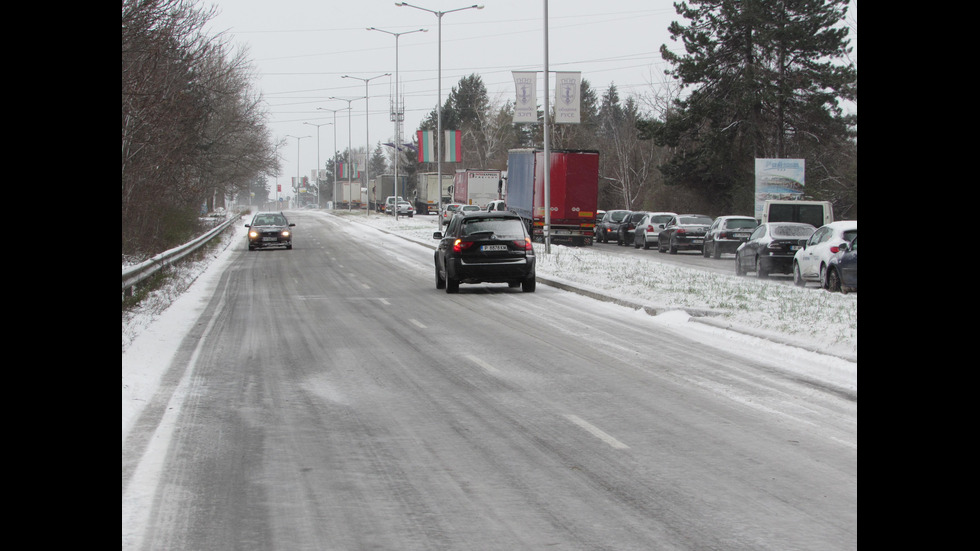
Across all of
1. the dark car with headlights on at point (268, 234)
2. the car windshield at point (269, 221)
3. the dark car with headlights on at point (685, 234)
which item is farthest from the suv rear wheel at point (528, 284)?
the car windshield at point (269, 221)

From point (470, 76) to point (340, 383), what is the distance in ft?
452

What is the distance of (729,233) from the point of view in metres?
36.6

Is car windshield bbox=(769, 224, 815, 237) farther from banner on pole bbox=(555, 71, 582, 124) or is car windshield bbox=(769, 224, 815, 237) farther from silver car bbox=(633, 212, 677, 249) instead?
silver car bbox=(633, 212, 677, 249)

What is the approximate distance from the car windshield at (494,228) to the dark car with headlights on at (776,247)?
7363 millimetres

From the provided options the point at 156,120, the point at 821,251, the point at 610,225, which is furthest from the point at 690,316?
the point at 610,225

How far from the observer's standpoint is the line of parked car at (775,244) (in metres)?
21.2

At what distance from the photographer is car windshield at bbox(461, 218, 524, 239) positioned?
2193 centimetres

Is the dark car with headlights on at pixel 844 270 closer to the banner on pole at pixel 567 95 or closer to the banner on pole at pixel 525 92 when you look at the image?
the banner on pole at pixel 567 95

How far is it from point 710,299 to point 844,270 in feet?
12.1

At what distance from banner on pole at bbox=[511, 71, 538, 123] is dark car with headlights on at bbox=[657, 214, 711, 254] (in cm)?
735

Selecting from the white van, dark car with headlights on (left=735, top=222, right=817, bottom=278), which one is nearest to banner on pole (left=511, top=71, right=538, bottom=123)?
the white van

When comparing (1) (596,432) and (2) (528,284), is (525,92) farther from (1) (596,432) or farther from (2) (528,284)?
(1) (596,432)
